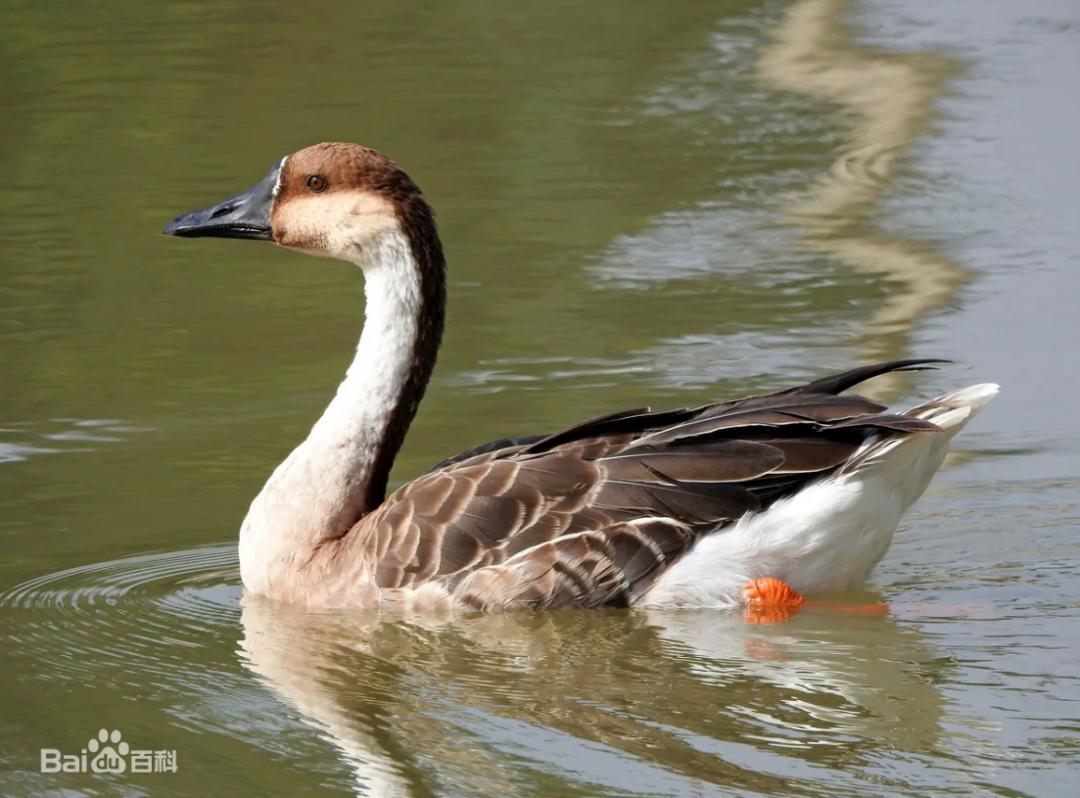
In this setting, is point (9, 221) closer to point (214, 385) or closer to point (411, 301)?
point (214, 385)

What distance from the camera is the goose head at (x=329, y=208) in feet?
24.3

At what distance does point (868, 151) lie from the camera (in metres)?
13.7

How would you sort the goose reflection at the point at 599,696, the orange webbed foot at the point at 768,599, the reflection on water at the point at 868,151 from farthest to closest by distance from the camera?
the reflection on water at the point at 868,151
the orange webbed foot at the point at 768,599
the goose reflection at the point at 599,696

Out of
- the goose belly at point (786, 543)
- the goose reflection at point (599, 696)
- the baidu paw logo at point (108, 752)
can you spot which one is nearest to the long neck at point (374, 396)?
the goose reflection at point (599, 696)

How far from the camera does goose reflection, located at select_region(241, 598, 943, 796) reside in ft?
17.9

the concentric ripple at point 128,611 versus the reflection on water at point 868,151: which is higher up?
the reflection on water at point 868,151

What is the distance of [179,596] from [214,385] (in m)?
2.69

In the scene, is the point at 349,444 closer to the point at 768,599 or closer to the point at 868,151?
the point at 768,599

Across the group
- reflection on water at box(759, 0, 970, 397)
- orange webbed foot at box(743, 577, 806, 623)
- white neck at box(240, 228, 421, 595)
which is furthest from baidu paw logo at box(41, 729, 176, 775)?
reflection on water at box(759, 0, 970, 397)

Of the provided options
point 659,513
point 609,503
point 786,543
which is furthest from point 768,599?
point 609,503

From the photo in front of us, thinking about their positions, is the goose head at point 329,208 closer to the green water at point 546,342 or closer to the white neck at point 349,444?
the white neck at point 349,444

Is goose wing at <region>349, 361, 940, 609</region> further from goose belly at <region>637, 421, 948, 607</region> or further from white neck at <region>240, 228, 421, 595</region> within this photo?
white neck at <region>240, 228, 421, 595</region>

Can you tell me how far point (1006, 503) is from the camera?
8.02 m

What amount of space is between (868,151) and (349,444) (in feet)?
24.1
